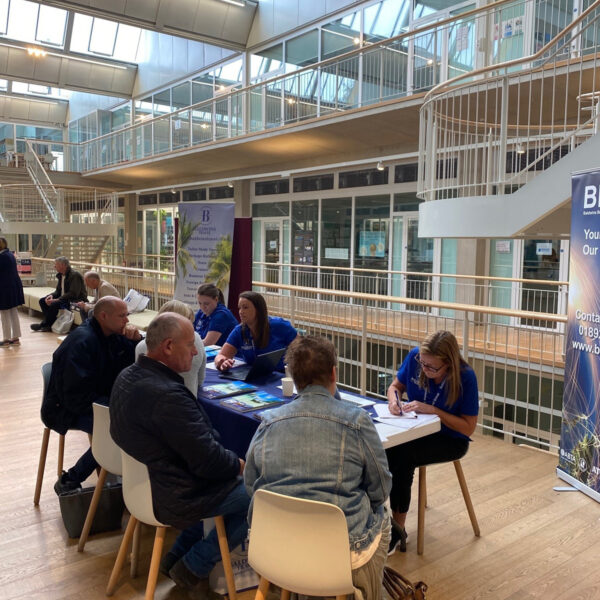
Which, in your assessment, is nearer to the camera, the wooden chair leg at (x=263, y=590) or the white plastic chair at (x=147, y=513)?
the wooden chair leg at (x=263, y=590)

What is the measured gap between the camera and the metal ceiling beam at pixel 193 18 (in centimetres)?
1339

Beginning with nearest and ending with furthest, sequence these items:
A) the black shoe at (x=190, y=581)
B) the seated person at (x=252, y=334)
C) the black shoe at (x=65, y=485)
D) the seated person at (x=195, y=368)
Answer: the black shoe at (x=190, y=581)
the seated person at (x=195, y=368)
the black shoe at (x=65, y=485)
the seated person at (x=252, y=334)

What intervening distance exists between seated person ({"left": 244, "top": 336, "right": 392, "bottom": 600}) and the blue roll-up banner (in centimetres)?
238

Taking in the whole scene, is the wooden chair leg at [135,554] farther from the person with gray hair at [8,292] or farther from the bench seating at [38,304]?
the person with gray hair at [8,292]

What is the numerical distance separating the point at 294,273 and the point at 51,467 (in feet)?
33.8

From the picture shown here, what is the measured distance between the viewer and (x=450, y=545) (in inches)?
132

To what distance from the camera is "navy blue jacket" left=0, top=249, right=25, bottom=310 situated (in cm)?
871

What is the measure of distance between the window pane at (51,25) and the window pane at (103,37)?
1.02 meters

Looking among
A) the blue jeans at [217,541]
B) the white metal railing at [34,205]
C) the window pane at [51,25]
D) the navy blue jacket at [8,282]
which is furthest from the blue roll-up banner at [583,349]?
the window pane at [51,25]

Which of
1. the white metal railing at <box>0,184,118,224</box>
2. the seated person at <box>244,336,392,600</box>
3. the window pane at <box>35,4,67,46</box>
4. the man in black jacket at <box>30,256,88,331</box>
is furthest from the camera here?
the window pane at <box>35,4,67,46</box>

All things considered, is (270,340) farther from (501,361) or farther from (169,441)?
(501,361)

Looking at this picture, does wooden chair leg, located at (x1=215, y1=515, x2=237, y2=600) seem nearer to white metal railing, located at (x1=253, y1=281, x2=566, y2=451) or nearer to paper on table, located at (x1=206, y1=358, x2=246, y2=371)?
paper on table, located at (x1=206, y1=358, x2=246, y2=371)

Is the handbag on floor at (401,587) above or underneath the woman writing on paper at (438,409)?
underneath

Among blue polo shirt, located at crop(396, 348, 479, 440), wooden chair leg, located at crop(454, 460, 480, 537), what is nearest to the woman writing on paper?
blue polo shirt, located at crop(396, 348, 479, 440)
